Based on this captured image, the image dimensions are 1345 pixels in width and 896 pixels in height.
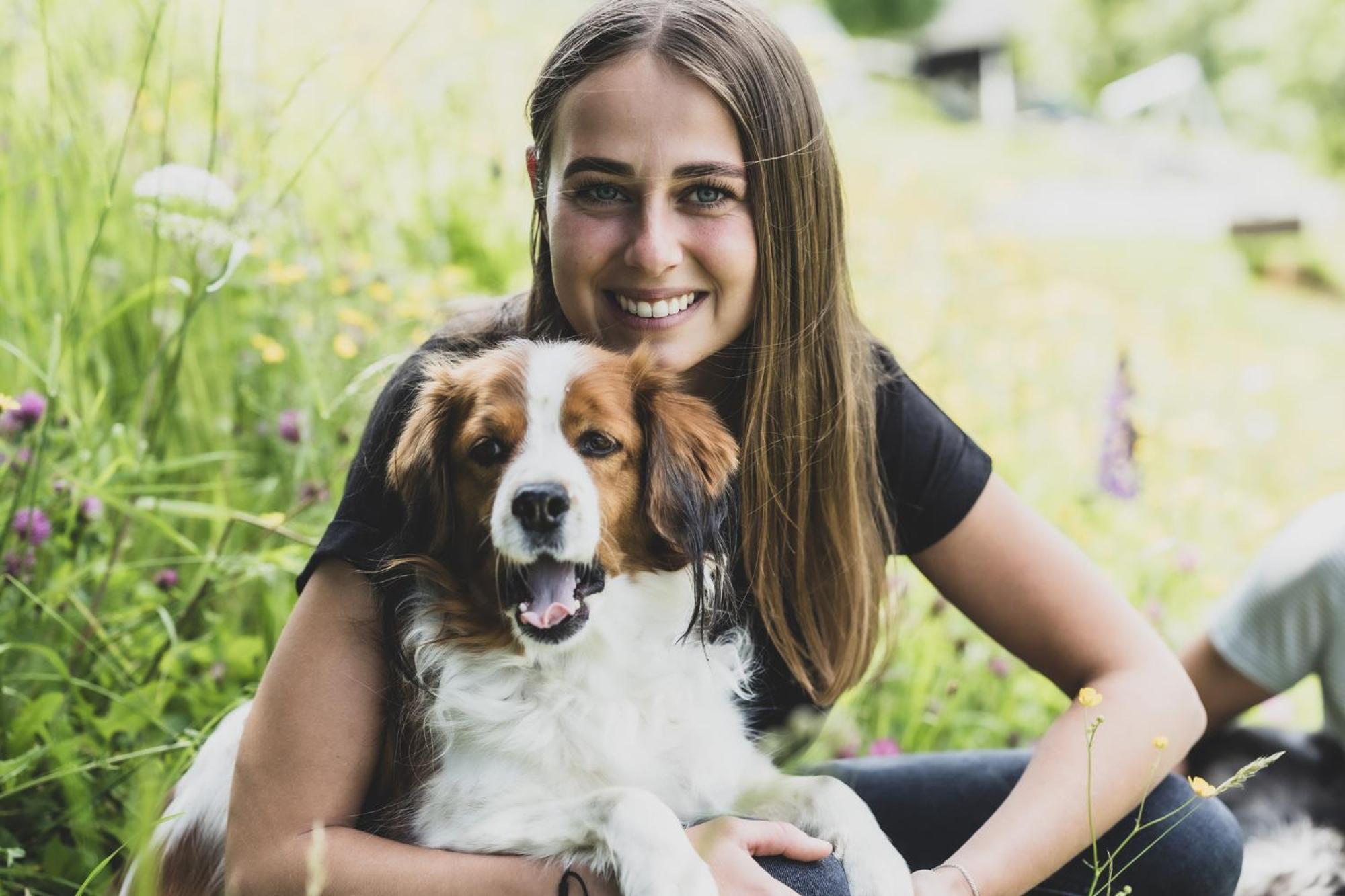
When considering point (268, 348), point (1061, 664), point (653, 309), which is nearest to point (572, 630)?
point (653, 309)

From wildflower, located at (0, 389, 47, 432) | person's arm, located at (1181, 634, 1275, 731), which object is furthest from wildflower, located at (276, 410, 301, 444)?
person's arm, located at (1181, 634, 1275, 731)

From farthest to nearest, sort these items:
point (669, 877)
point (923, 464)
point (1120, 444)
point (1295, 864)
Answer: point (1120, 444)
point (1295, 864)
point (923, 464)
point (669, 877)

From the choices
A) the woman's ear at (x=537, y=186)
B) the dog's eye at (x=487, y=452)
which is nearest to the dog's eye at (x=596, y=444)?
the dog's eye at (x=487, y=452)

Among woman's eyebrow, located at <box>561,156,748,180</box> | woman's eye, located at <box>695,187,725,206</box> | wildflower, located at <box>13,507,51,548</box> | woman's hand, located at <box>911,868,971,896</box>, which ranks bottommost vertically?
woman's hand, located at <box>911,868,971,896</box>

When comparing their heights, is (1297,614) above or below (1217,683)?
above

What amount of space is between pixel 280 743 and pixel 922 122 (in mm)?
16718

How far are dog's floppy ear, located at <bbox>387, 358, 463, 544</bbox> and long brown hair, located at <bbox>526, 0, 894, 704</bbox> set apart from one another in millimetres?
320

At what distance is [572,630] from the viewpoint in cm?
172

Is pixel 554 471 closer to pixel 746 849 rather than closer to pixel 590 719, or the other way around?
pixel 590 719

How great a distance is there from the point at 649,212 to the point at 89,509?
1.17 m

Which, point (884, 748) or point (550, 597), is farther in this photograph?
point (884, 748)

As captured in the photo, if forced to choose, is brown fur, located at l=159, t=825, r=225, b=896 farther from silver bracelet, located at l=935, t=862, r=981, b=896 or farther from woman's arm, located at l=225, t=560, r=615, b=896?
silver bracelet, located at l=935, t=862, r=981, b=896

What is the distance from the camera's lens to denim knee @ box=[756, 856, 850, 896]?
1.70 meters

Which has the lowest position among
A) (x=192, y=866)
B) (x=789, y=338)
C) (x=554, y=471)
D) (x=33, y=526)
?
(x=192, y=866)
